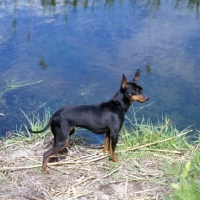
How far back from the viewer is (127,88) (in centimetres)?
414

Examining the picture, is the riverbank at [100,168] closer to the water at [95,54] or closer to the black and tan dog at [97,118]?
the black and tan dog at [97,118]

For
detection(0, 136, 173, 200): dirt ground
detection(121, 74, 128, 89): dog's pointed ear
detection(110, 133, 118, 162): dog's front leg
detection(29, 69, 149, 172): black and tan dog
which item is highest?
detection(121, 74, 128, 89): dog's pointed ear

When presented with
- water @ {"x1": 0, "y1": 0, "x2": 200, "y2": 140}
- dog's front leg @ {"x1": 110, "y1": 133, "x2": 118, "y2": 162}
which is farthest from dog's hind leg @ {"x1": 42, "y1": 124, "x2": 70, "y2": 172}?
water @ {"x1": 0, "y1": 0, "x2": 200, "y2": 140}

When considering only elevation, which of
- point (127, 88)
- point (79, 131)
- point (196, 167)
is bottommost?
point (79, 131)

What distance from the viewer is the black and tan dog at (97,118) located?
401 centimetres

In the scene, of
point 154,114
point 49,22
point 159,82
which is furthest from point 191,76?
point 49,22

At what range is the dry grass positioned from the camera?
370 cm

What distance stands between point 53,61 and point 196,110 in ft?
8.10

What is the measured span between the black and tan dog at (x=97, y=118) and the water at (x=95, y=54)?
1347 millimetres

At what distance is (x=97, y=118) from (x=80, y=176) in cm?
58

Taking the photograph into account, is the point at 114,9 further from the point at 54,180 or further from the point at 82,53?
the point at 54,180

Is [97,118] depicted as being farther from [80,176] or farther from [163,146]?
[163,146]

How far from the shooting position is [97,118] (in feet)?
13.5

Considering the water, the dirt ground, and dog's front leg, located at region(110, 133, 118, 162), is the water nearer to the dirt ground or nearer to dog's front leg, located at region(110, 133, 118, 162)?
the dirt ground
